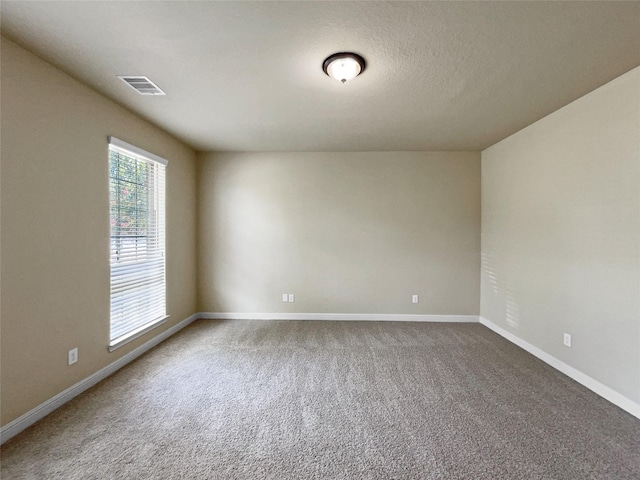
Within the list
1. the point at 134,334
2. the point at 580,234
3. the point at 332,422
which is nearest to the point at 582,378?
the point at 580,234

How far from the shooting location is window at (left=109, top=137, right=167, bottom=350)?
2.66 metres

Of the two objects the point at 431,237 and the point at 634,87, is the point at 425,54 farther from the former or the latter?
the point at 431,237

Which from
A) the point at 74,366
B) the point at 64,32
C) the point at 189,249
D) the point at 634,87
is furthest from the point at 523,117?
the point at 74,366

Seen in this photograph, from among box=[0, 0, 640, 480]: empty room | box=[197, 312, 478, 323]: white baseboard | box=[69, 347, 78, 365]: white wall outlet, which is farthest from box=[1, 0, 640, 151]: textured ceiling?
box=[197, 312, 478, 323]: white baseboard

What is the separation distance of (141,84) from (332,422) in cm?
311

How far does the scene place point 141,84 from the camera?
7.38 ft

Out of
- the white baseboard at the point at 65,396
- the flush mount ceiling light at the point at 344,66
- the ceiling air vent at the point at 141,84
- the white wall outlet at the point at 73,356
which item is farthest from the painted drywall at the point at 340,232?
the flush mount ceiling light at the point at 344,66

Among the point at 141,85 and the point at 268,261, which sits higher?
the point at 141,85

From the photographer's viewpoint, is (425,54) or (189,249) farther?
(189,249)

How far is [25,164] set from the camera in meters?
1.84

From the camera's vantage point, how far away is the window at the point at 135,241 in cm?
266

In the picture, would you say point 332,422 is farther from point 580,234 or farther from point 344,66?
point 580,234

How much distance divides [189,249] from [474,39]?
4.06 meters

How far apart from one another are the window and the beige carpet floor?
48cm
